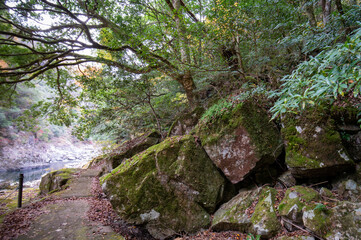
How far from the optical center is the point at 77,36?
567cm

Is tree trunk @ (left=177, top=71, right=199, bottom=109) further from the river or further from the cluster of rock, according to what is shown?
the river

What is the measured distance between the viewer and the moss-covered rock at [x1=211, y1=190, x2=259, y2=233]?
278 cm

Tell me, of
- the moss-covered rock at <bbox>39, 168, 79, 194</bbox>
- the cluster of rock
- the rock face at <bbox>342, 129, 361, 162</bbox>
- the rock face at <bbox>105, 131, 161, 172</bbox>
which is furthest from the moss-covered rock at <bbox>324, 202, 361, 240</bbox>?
the moss-covered rock at <bbox>39, 168, 79, 194</bbox>

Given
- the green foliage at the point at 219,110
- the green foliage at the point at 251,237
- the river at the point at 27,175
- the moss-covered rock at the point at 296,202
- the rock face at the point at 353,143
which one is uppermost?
the river at the point at 27,175

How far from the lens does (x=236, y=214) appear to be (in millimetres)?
2957

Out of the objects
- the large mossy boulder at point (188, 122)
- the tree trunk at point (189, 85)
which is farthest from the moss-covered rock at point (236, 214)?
the tree trunk at point (189, 85)

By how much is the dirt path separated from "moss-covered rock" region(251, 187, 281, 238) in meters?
2.65

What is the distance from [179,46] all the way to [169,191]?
11.4 ft

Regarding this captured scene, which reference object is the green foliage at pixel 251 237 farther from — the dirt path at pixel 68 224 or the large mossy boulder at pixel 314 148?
the dirt path at pixel 68 224

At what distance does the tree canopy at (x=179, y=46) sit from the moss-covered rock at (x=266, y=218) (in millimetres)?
1621

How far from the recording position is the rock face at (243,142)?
324 cm

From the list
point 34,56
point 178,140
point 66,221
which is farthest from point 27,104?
point 178,140

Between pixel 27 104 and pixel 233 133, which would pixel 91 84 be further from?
pixel 27 104

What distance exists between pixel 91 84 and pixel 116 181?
400cm
